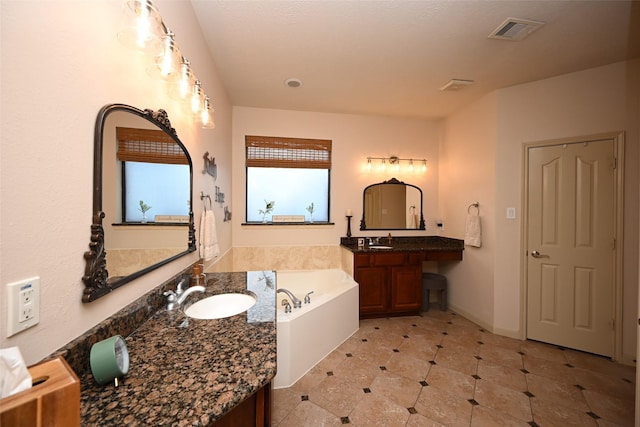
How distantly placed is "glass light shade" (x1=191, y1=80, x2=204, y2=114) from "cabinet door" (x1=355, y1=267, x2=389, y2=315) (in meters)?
2.45

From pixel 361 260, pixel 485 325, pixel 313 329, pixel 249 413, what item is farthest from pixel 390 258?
pixel 249 413

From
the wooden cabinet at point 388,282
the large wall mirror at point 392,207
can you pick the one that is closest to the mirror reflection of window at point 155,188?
the wooden cabinet at point 388,282

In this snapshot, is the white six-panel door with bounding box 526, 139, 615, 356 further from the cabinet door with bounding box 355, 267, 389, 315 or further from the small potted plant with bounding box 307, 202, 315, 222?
the small potted plant with bounding box 307, 202, 315, 222

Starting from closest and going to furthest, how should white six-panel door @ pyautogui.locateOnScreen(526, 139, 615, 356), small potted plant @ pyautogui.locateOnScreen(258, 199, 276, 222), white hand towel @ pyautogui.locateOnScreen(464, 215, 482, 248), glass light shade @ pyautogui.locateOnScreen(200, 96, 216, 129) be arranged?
1. glass light shade @ pyautogui.locateOnScreen(200, 96, 216, 129)
2. white six-panel door @ pyautogui.locateOnScreen(526, 139, 615, 356)
3. white hand towel @ pyautogui.locateOnScreen(464, 215, 482, 248)
4. small potted plant @ pyautogui.locateOnScreen(258, 199, 276, 222)

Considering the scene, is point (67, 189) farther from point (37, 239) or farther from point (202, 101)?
point (202, 101)

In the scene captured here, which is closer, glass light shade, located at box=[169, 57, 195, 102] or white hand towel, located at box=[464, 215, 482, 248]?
glass light shade, located at box=[169, 57, 195, 102]

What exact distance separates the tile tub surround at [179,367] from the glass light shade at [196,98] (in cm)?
114

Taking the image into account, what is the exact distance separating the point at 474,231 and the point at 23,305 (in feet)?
11.8

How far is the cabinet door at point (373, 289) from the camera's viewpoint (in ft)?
10.5

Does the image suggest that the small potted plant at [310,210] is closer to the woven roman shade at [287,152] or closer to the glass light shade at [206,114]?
the woven roman shade at [287,152]

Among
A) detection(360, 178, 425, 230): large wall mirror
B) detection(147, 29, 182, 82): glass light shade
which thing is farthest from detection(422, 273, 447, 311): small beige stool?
detection(147, 29, 182, 82): glass light shade

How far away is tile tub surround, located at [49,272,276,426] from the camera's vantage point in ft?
2.09

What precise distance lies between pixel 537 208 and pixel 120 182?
352 centimetres

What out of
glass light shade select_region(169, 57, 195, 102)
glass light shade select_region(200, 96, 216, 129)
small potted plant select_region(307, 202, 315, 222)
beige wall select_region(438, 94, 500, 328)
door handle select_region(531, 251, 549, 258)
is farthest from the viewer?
Answer: small potted plant select_region(307, 202, 315, 222)
